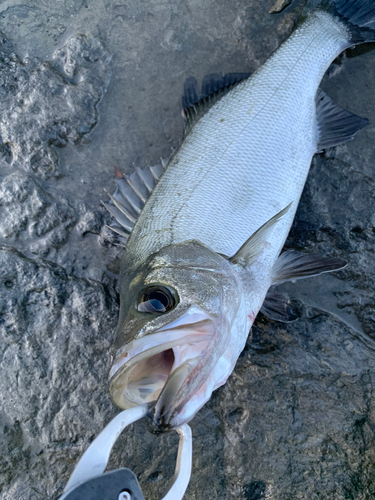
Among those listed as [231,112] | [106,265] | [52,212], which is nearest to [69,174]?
[52,212]

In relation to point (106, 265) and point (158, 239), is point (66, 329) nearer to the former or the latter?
point (106, 265)

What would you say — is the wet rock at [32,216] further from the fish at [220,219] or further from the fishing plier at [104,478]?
the fishing plier at [104,478]

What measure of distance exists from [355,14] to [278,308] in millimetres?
2349

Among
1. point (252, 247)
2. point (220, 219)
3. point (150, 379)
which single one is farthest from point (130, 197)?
point (150, 379)

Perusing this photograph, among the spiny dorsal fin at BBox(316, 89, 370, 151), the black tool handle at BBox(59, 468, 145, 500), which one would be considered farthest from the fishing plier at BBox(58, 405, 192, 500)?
the spiny dorsal fin at BBox(316, 89, 370, 151)

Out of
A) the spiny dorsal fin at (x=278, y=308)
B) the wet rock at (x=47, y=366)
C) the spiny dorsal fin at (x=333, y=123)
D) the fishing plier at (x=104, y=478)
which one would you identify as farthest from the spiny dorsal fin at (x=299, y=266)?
the fishing plier at (x=104, y=478)

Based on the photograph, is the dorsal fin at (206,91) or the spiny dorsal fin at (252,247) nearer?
the spiny dorsal fin at (252,247)

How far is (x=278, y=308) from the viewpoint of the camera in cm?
268

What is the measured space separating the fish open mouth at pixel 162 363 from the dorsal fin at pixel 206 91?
1.78m

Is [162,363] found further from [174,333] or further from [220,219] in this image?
[220,219]

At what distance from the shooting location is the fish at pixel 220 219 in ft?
5.82

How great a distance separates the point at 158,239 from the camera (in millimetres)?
2375

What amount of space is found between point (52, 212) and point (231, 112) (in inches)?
60.4

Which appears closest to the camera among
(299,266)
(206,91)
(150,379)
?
(150,379)
